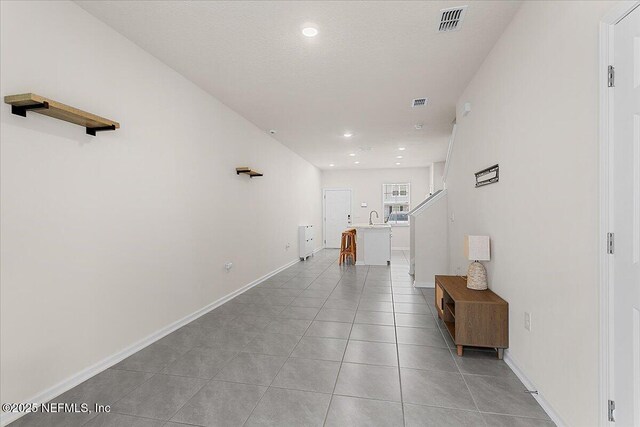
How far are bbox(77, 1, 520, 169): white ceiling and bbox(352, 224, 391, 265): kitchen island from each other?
293cm

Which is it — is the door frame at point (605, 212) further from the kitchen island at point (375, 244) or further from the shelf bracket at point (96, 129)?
the kitchen island at point (375, 244)

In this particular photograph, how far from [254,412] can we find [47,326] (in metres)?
1.54

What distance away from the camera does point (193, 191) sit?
3.73 meters

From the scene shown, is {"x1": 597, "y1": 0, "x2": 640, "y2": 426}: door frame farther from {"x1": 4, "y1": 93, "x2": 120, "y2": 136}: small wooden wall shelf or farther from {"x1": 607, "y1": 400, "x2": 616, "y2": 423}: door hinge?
{"x1": 4, "y1": 93, "x2": 120, "y2": 136}: small wooden wall shelf

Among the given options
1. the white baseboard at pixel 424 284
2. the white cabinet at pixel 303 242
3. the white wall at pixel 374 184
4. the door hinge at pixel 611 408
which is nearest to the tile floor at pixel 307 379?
the door hinge at pixel 611 408

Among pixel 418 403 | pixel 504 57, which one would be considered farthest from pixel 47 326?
pixel 504 57

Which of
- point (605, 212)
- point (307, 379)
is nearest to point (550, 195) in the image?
point (605, 212)

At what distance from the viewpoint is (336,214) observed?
10703mm

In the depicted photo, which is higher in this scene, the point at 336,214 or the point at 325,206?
the point at 325,206

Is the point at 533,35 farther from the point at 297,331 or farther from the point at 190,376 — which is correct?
the point at 190,376

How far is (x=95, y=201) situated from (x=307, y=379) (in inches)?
86.1

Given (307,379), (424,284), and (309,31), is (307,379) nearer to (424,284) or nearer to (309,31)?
(309,31)

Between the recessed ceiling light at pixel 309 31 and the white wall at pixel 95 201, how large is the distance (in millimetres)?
1599

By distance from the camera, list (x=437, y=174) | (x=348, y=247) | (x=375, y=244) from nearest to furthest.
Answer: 1. (x=375, y=244)
2. (x=348, y=247)
3. (x=437, y=174)
